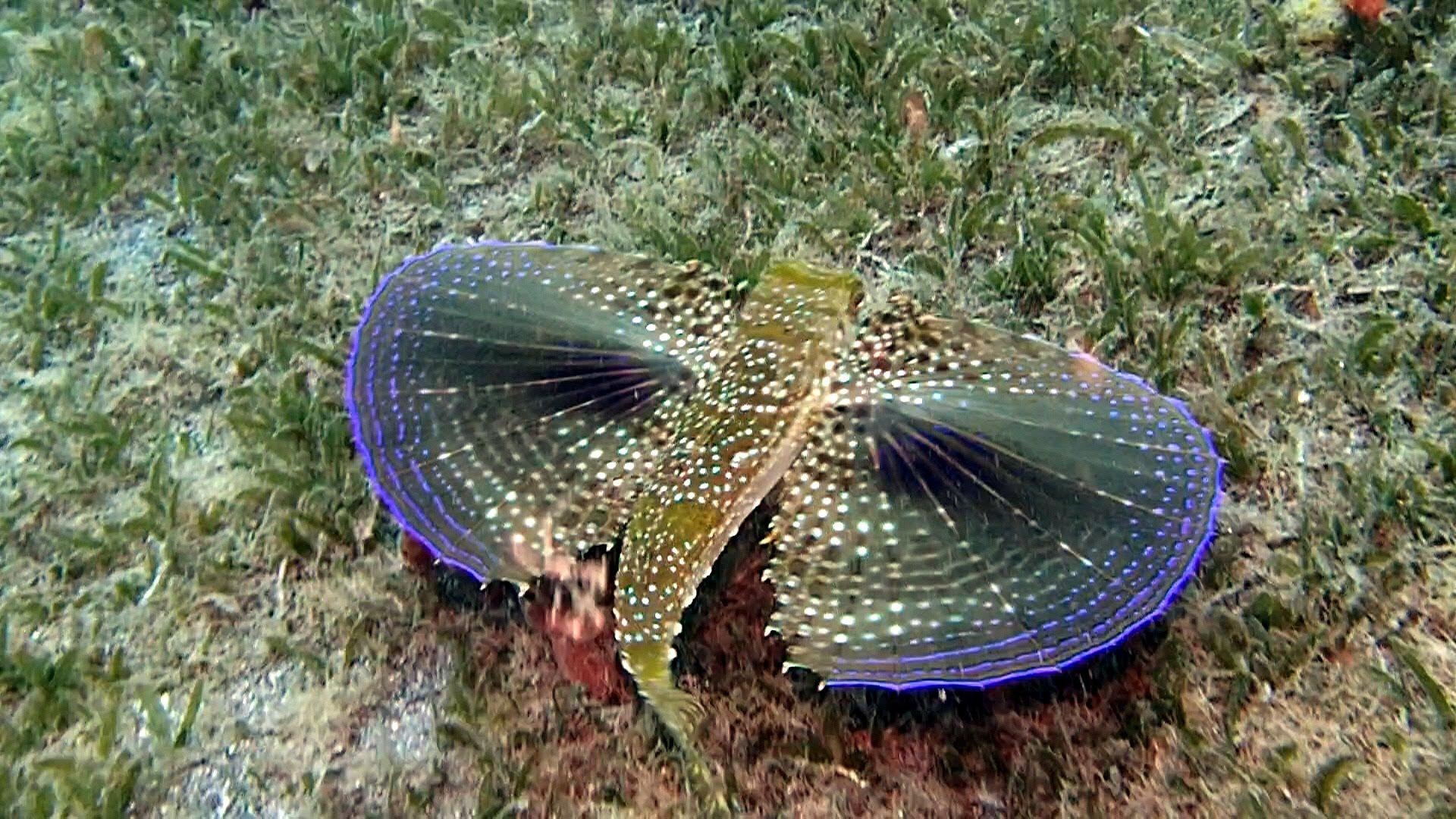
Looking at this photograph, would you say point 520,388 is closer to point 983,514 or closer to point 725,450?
point 725,450

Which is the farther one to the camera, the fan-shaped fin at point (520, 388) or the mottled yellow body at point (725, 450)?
the fan-shaped fin at point (520, 388)

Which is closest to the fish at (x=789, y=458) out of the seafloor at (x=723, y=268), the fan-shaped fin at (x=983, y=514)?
the fan-shaped fin at (x=983, y=514)

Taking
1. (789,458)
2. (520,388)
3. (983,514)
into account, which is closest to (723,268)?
(520,388)

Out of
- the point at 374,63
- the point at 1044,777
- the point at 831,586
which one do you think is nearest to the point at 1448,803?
the point at 1044,777

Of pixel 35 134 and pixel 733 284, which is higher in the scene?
pixel 733 284

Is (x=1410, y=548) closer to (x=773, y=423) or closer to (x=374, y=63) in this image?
(x=773, y=423)

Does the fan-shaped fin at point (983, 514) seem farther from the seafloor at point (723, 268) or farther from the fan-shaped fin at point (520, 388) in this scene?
the fan-shaped fin at point (520, 388)

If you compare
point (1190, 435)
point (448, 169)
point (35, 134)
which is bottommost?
point (35, 134)

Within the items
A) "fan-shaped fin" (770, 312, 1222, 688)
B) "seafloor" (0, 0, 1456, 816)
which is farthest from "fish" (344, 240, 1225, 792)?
"seafloor" (0, 0, 1456, 816)
